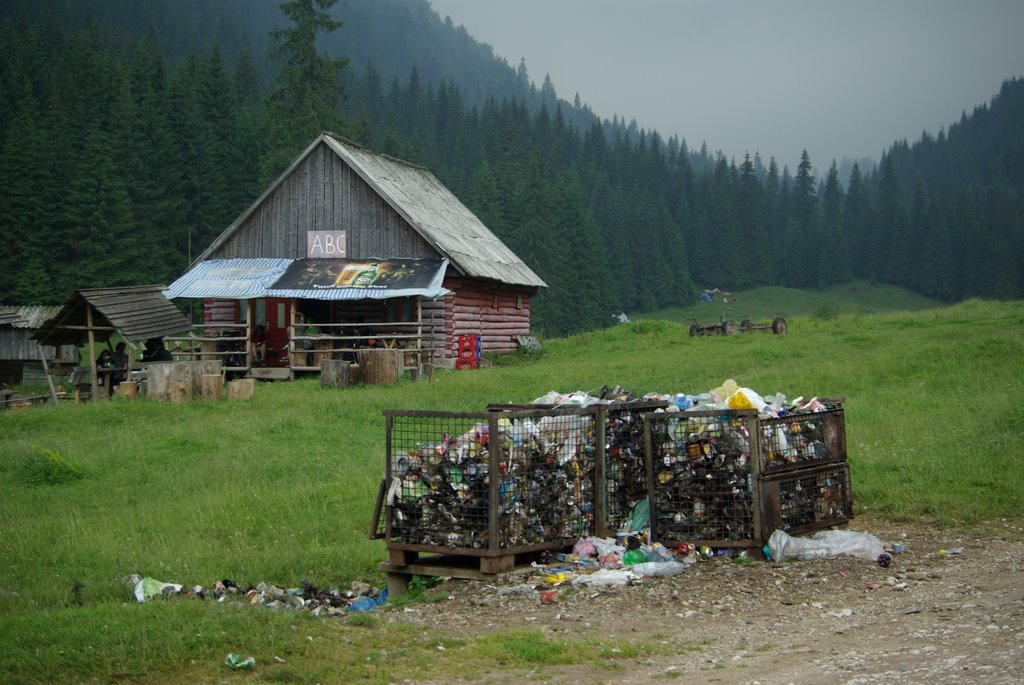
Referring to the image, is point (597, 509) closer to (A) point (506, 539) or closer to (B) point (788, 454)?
(A) point (506, 539)

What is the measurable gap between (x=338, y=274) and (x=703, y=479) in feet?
74.2

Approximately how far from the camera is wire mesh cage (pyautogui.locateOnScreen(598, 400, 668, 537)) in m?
10.9

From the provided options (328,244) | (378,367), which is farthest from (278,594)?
(328,244)

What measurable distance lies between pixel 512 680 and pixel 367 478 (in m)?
8.67

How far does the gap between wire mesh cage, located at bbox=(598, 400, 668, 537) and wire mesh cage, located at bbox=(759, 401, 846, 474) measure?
1.28 m

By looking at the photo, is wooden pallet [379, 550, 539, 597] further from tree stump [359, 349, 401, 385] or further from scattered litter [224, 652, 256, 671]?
tree stump [359, 349, 401, 385]

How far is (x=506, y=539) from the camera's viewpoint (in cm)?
1006

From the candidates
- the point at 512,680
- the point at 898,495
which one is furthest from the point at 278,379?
the point at 512,680

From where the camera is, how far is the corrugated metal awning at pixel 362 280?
29984mm

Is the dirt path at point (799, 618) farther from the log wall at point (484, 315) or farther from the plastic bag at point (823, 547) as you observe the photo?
the log wall at point (484, 315)

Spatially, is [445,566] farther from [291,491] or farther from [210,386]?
[210,386]

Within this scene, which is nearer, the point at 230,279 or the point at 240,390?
the point at 240,390

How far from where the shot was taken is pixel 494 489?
9844mm

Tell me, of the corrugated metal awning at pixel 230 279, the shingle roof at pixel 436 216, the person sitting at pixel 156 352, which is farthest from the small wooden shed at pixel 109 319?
the shingle roof at pixel 436 216
